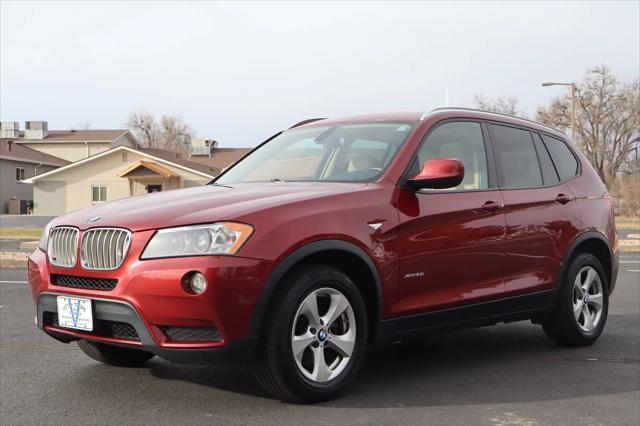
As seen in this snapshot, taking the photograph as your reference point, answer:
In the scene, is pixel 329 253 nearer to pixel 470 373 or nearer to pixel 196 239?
pixel 196 239

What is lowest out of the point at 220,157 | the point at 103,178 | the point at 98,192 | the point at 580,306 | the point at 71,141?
the point at 580,306

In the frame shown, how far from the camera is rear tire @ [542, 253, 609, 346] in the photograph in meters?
6.07

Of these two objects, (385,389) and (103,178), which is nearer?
(385,389)

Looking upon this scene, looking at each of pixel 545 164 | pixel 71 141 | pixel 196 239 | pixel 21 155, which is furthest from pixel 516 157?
pixel 71 141

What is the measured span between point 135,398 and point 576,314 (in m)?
3.69

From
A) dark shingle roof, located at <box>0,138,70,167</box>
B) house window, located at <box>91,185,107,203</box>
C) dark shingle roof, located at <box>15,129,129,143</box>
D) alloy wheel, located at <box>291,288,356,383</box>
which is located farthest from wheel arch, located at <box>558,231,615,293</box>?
dark shingle roof, located at <box>15,129,129,143</box>

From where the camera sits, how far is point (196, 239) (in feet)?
13.2

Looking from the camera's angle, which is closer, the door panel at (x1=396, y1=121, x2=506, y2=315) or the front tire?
the front tire

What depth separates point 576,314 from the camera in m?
6.22

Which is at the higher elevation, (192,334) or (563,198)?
(563,198)

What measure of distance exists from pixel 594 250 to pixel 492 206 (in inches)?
66.8

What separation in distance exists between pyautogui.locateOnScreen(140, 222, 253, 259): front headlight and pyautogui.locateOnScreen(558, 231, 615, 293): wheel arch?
3.09 meters

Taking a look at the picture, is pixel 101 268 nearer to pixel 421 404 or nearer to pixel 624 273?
pixel 421 404

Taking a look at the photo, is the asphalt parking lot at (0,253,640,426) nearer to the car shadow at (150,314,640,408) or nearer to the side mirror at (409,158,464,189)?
the car shadow at (150,314,640,408)
